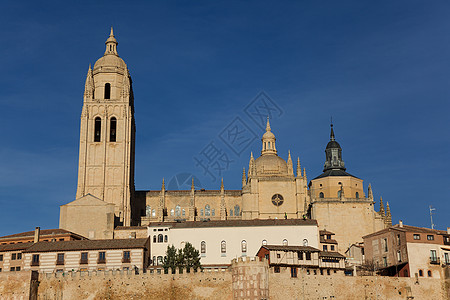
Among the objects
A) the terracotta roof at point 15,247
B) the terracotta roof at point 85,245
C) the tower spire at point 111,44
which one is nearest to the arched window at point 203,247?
the terracotta roof at point 85,245

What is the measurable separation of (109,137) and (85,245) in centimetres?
3706

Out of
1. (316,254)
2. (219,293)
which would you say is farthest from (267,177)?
(219,293)

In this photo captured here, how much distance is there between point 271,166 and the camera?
357 ft

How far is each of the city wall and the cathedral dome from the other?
135 ft

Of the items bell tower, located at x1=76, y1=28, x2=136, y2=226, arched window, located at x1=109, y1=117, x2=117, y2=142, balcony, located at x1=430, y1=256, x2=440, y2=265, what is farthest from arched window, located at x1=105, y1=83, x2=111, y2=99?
balcony, located at x1=430, y1=256, x2=440, y2=265

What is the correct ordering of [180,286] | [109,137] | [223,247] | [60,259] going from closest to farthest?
[180,286]
[60,259]
[223,247]
[109,137]

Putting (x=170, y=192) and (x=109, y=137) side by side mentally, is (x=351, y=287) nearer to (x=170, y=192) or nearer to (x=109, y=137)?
(x=170, y=192)

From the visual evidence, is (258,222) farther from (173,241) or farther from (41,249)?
(41,249)

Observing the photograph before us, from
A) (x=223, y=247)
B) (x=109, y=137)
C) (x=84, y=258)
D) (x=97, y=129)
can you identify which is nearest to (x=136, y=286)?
(x=84, y=258)

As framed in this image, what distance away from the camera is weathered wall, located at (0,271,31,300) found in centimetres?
6438

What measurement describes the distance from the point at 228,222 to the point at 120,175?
96.3 feet

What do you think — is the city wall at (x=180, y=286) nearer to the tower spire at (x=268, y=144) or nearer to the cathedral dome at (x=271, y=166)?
the cathedral dome at (x=271, y=166)

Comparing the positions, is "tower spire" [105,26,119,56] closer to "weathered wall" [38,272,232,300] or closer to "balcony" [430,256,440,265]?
"weathered wall" [38,272,232,300]

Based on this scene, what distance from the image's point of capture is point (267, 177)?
10569 centimetres
